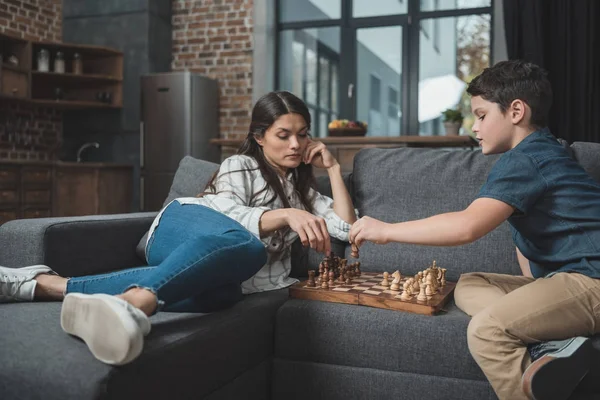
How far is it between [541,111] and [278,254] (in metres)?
0.88

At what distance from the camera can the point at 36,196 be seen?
5.14m

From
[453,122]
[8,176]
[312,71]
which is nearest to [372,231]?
[453,122]

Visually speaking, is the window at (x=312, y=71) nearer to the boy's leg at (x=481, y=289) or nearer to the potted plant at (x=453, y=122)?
the potted plant at (x=453, y=122)

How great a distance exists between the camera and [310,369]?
1.58 meters

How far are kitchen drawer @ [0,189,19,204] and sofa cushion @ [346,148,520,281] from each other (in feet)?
12.0

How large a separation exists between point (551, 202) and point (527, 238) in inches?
4.7

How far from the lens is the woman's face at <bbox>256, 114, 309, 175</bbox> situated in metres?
1.95

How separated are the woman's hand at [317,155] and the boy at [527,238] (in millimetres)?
562

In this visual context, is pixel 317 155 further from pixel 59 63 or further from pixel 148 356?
pixel 59 63

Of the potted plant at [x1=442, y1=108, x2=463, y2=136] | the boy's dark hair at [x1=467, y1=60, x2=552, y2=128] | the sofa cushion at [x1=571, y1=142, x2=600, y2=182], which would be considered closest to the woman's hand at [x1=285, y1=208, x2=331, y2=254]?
the boy's dark hair at [x1=467, y1=60, x2=552, y2=128]

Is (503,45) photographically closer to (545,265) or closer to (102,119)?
(102,119)

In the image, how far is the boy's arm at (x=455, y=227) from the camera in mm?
1398

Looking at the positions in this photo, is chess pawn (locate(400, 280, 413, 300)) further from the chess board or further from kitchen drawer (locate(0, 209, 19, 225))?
kitchen drawer (locate(0, 209, 19, 225))

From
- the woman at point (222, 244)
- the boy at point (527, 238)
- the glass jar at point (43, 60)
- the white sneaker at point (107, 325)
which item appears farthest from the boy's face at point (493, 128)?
the glass jar at point (43, 60)
